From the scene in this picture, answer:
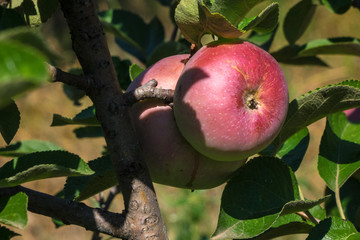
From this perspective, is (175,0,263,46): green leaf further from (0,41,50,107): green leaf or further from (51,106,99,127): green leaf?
(0,41,50,107): green leaf

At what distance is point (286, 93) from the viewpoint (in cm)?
61

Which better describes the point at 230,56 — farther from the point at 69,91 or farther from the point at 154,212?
the point at 69,91

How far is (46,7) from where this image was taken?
Answer: 0.70 metres

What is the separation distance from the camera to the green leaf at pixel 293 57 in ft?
3.43

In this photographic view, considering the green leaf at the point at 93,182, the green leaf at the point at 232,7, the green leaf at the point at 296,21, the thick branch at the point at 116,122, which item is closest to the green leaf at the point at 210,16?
the green leaf at the point at 232,7

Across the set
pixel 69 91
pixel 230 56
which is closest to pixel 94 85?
pixel 230 56

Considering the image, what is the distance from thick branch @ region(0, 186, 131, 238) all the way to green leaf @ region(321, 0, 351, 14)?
2.14 feet

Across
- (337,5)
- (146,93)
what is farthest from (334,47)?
(146,93)

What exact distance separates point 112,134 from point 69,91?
0.63 metres

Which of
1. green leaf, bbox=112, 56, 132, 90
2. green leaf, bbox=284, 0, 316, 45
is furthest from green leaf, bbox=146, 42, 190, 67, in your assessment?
green leaf, bbox=284, 0, 316, 45

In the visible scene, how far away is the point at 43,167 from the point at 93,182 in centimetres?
15

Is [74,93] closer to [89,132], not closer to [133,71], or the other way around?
[89,132]

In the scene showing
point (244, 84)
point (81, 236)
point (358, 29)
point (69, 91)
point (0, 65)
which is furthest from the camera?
point (358, 29)

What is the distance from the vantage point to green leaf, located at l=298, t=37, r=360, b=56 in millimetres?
976
